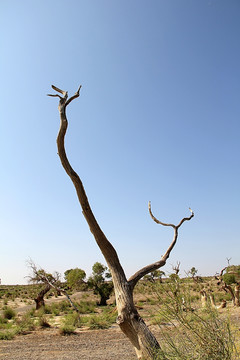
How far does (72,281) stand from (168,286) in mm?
37856

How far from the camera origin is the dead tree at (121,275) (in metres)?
3.31

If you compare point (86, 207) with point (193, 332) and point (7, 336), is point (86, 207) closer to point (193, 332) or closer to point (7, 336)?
point (193, 332)

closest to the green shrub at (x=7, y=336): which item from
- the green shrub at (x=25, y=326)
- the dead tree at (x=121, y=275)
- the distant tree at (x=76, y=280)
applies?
the green shrub at (x=25, y=326)

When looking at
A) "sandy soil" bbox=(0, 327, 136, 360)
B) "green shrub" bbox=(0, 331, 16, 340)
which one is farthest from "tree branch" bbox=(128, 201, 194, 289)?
"green shrub" bbox=(0, 331, 16, 340)

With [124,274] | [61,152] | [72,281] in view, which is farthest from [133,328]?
[72,281]

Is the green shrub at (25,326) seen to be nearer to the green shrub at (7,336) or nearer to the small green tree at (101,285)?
the green shrub at (7,336)

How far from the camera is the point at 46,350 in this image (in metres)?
9.14

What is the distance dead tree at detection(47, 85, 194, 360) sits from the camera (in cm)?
331

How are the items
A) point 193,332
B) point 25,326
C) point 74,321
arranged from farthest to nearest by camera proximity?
1. point 74,321
2. point 25,326
3. point 193,332

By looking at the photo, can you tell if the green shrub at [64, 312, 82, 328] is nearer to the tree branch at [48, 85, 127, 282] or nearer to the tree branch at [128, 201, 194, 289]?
the tree branch at [128, 201, 194, 289]

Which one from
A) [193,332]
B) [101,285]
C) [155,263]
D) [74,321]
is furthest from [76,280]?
[193,332]

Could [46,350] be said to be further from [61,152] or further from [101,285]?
[101,285]

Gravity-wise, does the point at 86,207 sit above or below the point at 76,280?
above

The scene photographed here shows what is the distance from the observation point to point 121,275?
375 cm
